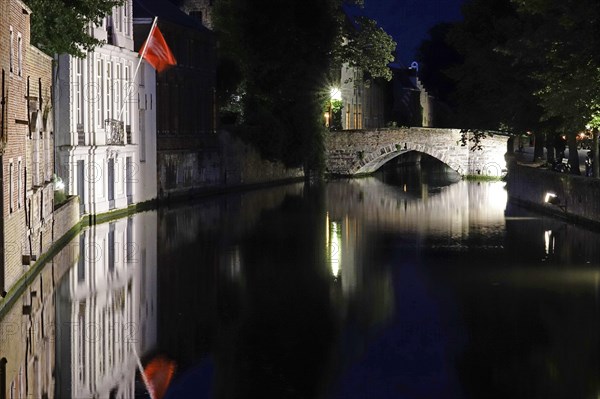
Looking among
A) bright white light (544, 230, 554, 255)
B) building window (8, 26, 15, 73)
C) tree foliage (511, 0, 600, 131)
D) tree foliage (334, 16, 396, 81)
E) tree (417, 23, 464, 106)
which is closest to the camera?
building window (8, 26, 15, 73)

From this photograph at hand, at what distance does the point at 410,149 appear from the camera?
81688mm

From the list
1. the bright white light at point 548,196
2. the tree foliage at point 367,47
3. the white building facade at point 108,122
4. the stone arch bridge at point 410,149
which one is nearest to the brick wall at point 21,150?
the white building facade at point 108,122

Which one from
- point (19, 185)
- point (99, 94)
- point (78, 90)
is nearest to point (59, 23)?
point (78, 90)

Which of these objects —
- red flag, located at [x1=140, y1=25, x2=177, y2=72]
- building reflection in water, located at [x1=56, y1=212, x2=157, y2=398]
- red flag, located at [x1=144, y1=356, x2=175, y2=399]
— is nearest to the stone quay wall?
building reflection in water, located at [x1=56, y1=212, x2=157, y2=398]

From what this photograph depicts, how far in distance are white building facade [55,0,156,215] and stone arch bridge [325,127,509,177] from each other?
2981cm

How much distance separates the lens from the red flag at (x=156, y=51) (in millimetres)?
45312

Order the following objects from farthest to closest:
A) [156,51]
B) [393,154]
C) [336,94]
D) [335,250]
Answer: [336,94], [393,154], [156,51], [335,250]

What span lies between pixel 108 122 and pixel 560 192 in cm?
1704

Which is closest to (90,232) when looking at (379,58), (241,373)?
(241,373)

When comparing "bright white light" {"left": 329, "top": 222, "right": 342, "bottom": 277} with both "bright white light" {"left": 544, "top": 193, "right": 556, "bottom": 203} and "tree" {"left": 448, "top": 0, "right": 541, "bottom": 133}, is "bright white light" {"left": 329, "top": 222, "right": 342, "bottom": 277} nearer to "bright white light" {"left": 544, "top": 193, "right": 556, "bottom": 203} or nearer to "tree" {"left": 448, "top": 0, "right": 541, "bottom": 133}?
"bright white light" {"left": 544, "top": 193, "right": 556, "bottom": 203}

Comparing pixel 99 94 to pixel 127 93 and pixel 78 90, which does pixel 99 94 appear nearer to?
pixel 78 90

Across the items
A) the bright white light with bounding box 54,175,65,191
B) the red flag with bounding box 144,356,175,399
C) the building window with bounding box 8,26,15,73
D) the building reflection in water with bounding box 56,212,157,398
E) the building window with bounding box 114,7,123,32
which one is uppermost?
the building window with bounding box 114,7,123,32

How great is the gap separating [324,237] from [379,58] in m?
46.7

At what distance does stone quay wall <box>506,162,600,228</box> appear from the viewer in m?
38.4
